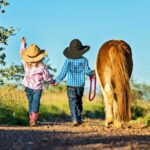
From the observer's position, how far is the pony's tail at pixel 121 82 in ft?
53.4

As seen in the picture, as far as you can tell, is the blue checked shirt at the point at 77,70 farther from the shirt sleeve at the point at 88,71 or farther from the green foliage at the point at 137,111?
the green foliage at the point at 137,111

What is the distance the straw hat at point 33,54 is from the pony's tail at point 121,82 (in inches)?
123

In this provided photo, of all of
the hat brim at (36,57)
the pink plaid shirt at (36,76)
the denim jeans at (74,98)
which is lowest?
the denim jeans at (74,98)

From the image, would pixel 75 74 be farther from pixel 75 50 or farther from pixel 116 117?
pixel 116 117

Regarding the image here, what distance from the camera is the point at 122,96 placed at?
16297 mm

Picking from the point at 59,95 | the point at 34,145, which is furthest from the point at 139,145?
the point at 59,95

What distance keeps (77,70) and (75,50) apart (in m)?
0.54

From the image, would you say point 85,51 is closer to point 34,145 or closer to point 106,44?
point 106,44

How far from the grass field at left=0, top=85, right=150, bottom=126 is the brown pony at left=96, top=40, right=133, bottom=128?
1.84 m

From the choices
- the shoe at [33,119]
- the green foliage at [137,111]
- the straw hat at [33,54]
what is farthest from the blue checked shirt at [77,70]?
the green foliage at [137,111]

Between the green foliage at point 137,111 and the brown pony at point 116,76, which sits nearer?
the brown pony at point 116,76

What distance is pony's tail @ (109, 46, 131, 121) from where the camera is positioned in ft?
53.4

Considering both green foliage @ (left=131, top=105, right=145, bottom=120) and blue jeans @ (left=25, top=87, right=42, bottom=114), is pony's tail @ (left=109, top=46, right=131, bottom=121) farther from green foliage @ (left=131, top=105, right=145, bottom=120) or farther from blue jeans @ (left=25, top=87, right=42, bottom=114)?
green foliage @ (left=131, top=105, right=145, bottom=120)

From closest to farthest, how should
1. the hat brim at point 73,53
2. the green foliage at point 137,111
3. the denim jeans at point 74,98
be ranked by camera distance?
the denim jeans at point 74,98, the hat brim at point 73,53, the green foliage at point 137,111
